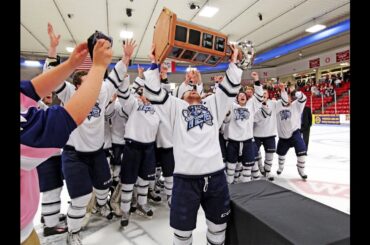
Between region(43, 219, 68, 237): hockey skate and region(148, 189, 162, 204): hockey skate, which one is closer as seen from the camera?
region(43, 219, 68, 237): hockey skate

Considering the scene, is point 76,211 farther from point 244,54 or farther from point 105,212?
point 244,54

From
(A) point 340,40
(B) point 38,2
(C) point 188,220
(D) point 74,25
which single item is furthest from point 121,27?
(A) point 340,40

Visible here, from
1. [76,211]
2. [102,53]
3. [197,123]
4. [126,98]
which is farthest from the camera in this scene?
[126,98]

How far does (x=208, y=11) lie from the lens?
8422 millimetres

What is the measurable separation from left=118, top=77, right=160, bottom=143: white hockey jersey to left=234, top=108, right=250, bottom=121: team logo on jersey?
4.88ft

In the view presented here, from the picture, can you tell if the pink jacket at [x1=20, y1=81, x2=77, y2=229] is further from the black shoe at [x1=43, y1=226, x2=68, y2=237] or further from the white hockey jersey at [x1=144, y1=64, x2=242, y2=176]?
the black shoe at [x1=43, y1=226, x2=68, y2=237]

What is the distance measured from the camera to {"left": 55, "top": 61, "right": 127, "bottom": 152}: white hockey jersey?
2373mm

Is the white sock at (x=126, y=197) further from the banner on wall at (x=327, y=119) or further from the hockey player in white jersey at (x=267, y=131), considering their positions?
the banner on wall at (x=327, y=119)

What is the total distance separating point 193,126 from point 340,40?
1489cm

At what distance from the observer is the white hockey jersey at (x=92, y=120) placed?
237 cm

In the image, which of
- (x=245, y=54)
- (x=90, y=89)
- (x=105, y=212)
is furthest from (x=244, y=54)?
(x=105, y=212)

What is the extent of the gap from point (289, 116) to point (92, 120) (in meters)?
3.78

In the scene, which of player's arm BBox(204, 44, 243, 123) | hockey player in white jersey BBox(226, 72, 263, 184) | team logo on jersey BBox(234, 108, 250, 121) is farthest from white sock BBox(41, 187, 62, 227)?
team logo on jersey BBox(234, 108, 250, 121)

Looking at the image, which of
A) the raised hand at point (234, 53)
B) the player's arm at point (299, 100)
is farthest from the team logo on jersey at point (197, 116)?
the player's arm at point (299, 100)
